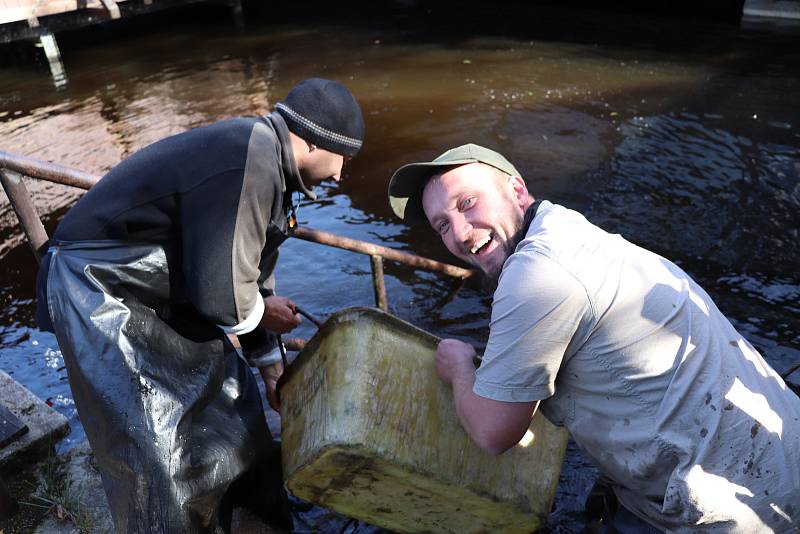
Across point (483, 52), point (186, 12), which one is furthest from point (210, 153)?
point (186, 12)

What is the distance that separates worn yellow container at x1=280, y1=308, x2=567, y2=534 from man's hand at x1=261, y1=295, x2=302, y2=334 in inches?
11.8

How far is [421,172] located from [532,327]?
804mm

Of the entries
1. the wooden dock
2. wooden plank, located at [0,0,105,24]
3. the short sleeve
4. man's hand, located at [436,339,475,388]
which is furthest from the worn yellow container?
wooden plank, located at [0,0,105,24]

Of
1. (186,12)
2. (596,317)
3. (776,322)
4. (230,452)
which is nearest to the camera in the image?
(596,317)

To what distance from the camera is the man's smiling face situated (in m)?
2.05

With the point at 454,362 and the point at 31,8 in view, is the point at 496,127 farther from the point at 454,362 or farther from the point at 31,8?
the point at 31,8

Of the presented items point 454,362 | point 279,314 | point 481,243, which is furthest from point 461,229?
point 279,314

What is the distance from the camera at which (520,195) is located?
216cm

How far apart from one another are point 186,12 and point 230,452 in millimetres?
18706

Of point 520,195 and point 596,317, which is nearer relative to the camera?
point 596,317

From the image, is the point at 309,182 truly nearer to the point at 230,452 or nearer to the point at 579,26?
the point at 230,452

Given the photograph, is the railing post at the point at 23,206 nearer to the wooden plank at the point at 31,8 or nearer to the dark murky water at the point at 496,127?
the dark murky water at the point at 496,127

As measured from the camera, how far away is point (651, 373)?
177 centimetres

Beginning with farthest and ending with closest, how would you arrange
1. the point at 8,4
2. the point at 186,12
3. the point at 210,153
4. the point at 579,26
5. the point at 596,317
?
the point at 186,12, the point at 579,26, the point at 8,4, the point at 210,153, the point at 596,317
